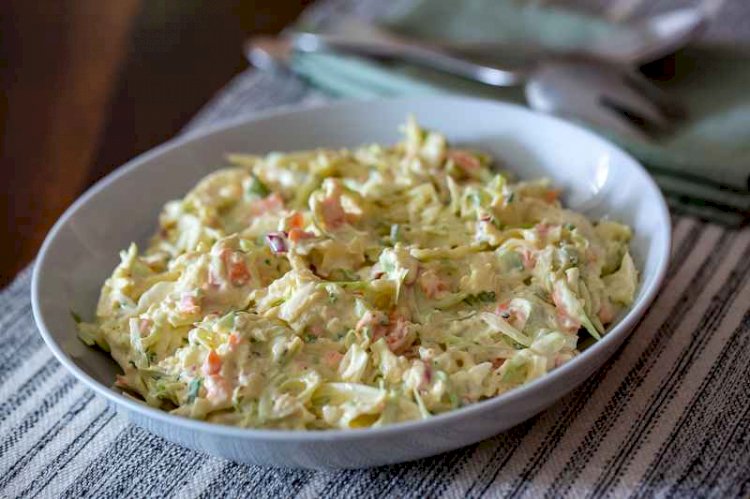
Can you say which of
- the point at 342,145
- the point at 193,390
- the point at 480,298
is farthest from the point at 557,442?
the point at 342,145

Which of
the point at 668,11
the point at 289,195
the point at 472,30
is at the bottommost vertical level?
the point at 668,11

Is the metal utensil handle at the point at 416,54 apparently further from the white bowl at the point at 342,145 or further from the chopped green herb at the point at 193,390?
the chopped green herb at the point at 193,390

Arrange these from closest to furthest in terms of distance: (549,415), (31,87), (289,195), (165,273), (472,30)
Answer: (549,415) → (165,273) → (289,195) → (472,30) → (31,87)

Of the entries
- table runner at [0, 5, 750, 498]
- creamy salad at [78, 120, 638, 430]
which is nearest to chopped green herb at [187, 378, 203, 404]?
creamy salad at [78, 120, 638, 430]

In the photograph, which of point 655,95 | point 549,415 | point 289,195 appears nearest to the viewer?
point 549,415

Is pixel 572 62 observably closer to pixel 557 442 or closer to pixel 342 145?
pixel 342 145

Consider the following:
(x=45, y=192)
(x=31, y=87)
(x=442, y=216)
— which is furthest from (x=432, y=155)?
(x=31, y=87)

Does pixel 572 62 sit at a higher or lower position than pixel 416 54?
lower

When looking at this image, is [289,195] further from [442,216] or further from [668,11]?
[668,11]
